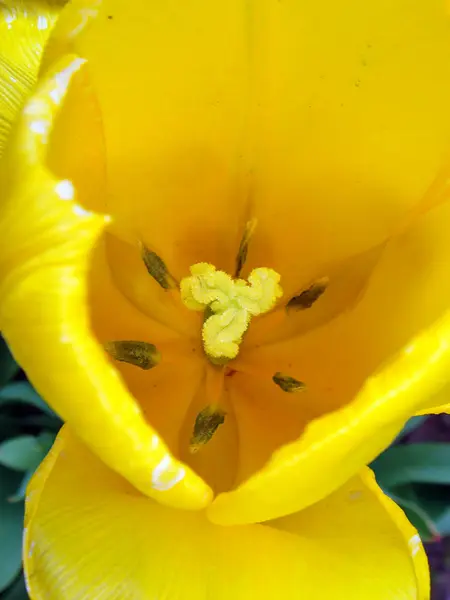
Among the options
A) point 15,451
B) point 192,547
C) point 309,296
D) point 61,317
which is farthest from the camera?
point 15,451

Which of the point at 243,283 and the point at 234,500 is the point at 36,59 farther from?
the point at 234,500

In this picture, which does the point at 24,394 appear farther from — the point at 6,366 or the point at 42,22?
the point at 42,22

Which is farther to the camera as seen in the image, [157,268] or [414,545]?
[157,268]

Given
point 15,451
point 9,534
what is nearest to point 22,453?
point 15,451

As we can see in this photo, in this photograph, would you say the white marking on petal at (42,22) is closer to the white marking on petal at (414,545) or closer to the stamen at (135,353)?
the stamen at (135,353)

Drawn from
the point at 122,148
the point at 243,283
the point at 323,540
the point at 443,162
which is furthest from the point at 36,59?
the point at 323,540
